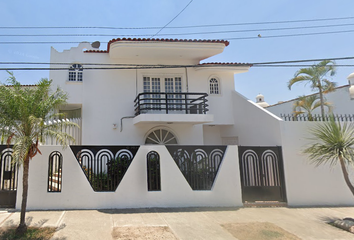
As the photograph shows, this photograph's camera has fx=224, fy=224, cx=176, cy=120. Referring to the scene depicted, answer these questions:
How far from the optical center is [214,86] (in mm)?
12461

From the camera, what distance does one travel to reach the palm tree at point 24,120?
16.1 ft

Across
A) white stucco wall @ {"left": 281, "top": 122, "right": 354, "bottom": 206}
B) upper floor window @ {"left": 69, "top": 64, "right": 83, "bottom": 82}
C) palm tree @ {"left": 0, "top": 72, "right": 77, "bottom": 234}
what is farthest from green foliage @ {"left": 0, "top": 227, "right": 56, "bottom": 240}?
upper floor window @ {"left": 69, "top": 64, "right": 83, "bottom": 82}

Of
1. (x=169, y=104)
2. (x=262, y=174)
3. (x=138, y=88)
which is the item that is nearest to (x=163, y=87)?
(x=138, y=88)

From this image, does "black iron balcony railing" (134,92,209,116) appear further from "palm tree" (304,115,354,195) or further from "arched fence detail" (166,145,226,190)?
"palm tree" (304,115,354,195)

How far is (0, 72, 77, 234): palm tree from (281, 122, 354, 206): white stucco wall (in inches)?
293

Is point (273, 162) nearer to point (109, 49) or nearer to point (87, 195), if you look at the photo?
point (87, 195)

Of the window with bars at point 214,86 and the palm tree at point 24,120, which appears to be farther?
the window with bars at point 214,86

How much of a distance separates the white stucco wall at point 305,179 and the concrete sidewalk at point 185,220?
1.93 ft

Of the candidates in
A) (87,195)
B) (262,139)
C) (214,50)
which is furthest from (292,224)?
(214,50)

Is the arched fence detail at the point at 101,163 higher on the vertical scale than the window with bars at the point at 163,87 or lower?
lower

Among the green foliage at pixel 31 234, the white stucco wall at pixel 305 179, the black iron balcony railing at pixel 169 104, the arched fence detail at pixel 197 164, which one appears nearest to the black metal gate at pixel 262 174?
the white stucco wall at pixel 305 179

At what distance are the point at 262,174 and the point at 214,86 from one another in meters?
5.92

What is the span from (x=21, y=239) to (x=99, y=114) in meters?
6.90

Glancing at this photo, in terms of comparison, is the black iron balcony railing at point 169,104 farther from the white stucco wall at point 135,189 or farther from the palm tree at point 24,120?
the palm tree at point 24,120
